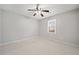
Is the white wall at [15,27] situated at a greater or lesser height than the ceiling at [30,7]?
lesser

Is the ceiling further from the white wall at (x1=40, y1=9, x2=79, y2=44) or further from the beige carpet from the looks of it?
the beige carpet

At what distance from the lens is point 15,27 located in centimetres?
155

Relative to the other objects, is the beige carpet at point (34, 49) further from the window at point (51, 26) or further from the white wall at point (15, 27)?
the window at point (51, 26)

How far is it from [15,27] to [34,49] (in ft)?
2.12

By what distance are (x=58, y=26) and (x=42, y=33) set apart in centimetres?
42

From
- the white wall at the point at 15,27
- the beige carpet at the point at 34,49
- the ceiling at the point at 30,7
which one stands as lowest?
the beige carpet at the point at 34,49

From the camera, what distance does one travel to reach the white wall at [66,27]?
5.16 ft

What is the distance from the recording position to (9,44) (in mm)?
1575

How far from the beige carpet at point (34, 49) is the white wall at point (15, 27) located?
0.49 feet

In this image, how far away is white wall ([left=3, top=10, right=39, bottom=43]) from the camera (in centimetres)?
154

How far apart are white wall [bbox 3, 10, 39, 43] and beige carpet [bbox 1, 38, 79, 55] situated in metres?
0.15

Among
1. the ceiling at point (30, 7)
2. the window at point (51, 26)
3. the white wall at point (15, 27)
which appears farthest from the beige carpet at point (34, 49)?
the ceiling at point (30, 7)

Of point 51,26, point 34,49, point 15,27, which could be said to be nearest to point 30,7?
point 15,27
